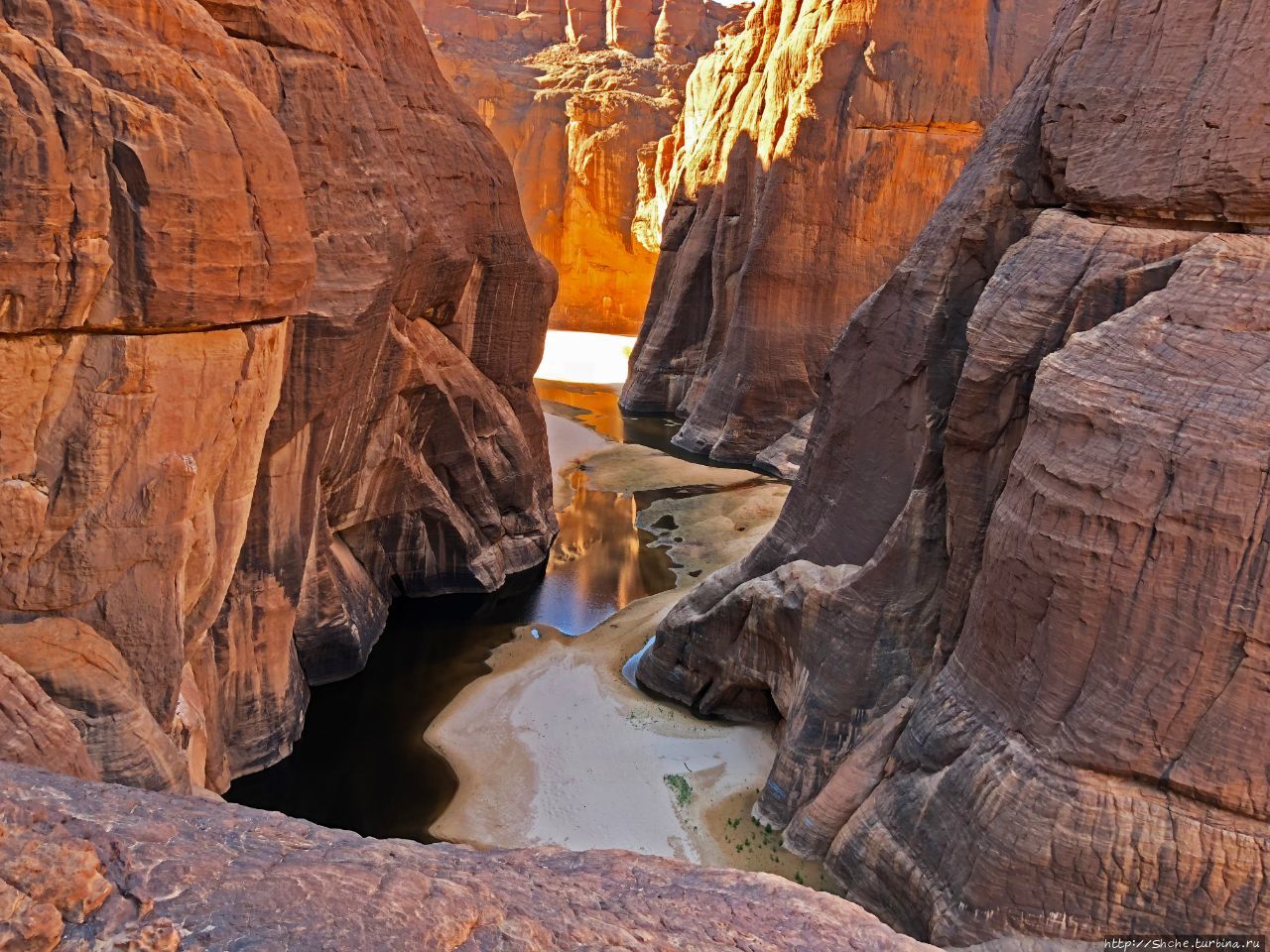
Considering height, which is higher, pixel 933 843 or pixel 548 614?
pixel 933 843

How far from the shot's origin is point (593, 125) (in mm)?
48594

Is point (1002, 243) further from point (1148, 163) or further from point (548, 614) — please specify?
point (548, 614)

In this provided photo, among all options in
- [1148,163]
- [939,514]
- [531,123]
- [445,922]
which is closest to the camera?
[445,922]

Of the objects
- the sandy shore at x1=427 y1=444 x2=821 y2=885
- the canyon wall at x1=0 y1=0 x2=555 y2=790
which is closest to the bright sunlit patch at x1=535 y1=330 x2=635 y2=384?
the sandy shore at x1=427 y1=444 x2=821 y2=885

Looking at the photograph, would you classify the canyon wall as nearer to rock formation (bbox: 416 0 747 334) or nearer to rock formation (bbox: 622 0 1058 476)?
rock formation (bbox: 622 0 1058 476)

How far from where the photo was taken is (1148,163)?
9367 millimetres

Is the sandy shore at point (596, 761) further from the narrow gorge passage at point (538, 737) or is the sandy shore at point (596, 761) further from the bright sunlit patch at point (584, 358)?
the bright sunlit patch at point (584, 358)

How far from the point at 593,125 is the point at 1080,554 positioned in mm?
43430

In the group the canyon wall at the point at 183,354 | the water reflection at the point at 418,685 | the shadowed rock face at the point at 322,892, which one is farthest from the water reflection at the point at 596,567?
the shadowed rock face at the point at 322,892

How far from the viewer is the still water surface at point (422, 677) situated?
12672 mm

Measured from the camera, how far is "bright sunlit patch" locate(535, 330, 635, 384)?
41.3 metres

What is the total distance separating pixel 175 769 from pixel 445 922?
518 cm

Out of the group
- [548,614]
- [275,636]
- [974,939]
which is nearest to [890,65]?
[548,614]

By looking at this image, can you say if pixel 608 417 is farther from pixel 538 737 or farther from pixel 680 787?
pixel 680 787
